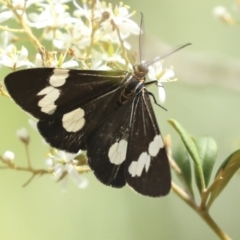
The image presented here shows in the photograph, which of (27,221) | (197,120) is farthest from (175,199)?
(27,221)

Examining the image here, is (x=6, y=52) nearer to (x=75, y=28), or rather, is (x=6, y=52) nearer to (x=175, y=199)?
(x=75, y=28)

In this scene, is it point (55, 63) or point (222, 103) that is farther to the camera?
point (222, 103)

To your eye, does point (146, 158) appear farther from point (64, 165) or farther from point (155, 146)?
point (64, 165)

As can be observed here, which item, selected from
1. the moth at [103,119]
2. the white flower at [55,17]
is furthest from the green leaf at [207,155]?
the white flower at [55,17]

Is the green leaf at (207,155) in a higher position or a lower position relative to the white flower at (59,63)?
lower

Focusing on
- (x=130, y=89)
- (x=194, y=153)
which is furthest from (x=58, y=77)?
(x=194, y=153)

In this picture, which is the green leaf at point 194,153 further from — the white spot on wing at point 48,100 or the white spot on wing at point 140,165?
the white spot on wing at point 48,100
